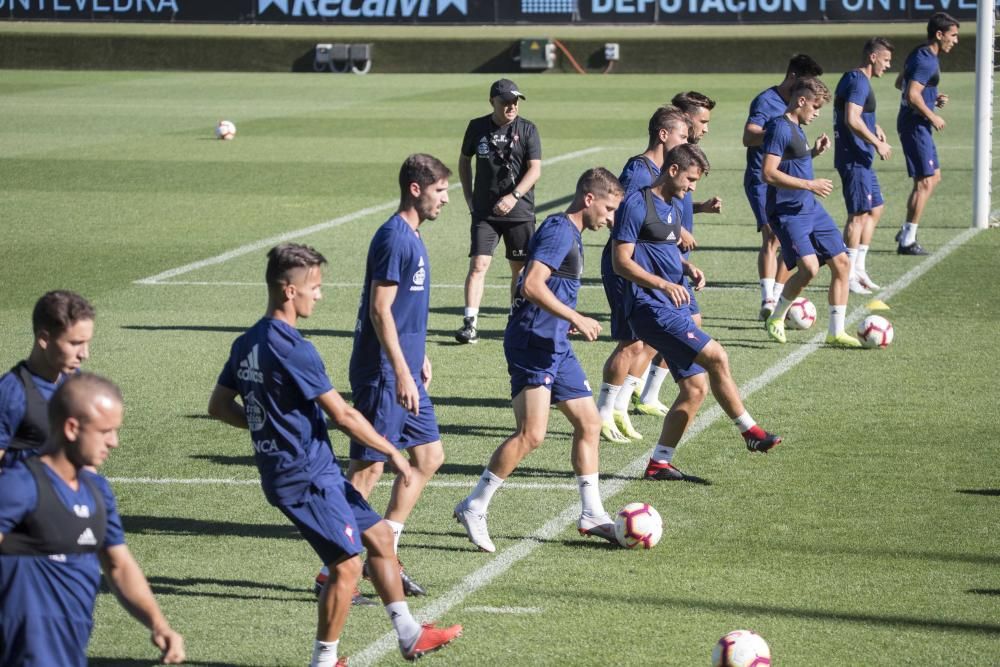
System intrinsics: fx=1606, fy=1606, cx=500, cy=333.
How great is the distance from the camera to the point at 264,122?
1313 inches

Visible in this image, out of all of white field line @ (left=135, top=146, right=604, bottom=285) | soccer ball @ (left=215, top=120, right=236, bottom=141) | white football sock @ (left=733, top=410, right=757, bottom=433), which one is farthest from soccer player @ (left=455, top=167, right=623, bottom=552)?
soccer ball @ (left=215, top=120, right=236, bottom=141)

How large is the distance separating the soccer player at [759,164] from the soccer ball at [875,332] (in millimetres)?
1543

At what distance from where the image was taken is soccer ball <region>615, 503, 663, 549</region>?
8852 mm

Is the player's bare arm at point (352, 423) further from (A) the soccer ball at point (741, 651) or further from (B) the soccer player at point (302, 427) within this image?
(A) the soccer ball at point (741, 651)

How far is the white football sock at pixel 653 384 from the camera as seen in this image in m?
12.3

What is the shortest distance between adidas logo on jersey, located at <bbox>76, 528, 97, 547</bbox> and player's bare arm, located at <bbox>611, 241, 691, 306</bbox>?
522cm

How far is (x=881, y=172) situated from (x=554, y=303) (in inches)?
716

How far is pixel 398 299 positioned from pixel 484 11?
1548 inches

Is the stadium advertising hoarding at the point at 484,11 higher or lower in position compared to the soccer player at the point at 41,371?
lower

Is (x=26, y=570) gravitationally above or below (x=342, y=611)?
above

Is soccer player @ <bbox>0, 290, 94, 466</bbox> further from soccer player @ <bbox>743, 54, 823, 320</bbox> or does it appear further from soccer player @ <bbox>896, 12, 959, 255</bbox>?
soccer player @ <bbox>896, 12, 959, 255</bbox>

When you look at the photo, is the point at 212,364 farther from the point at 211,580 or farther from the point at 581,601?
the point at 581,601

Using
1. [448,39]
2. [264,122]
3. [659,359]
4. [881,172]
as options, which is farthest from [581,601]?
[448,39]

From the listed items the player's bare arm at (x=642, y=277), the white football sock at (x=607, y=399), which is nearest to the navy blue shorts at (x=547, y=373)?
the player's bare arm at (x=642, y=277)
